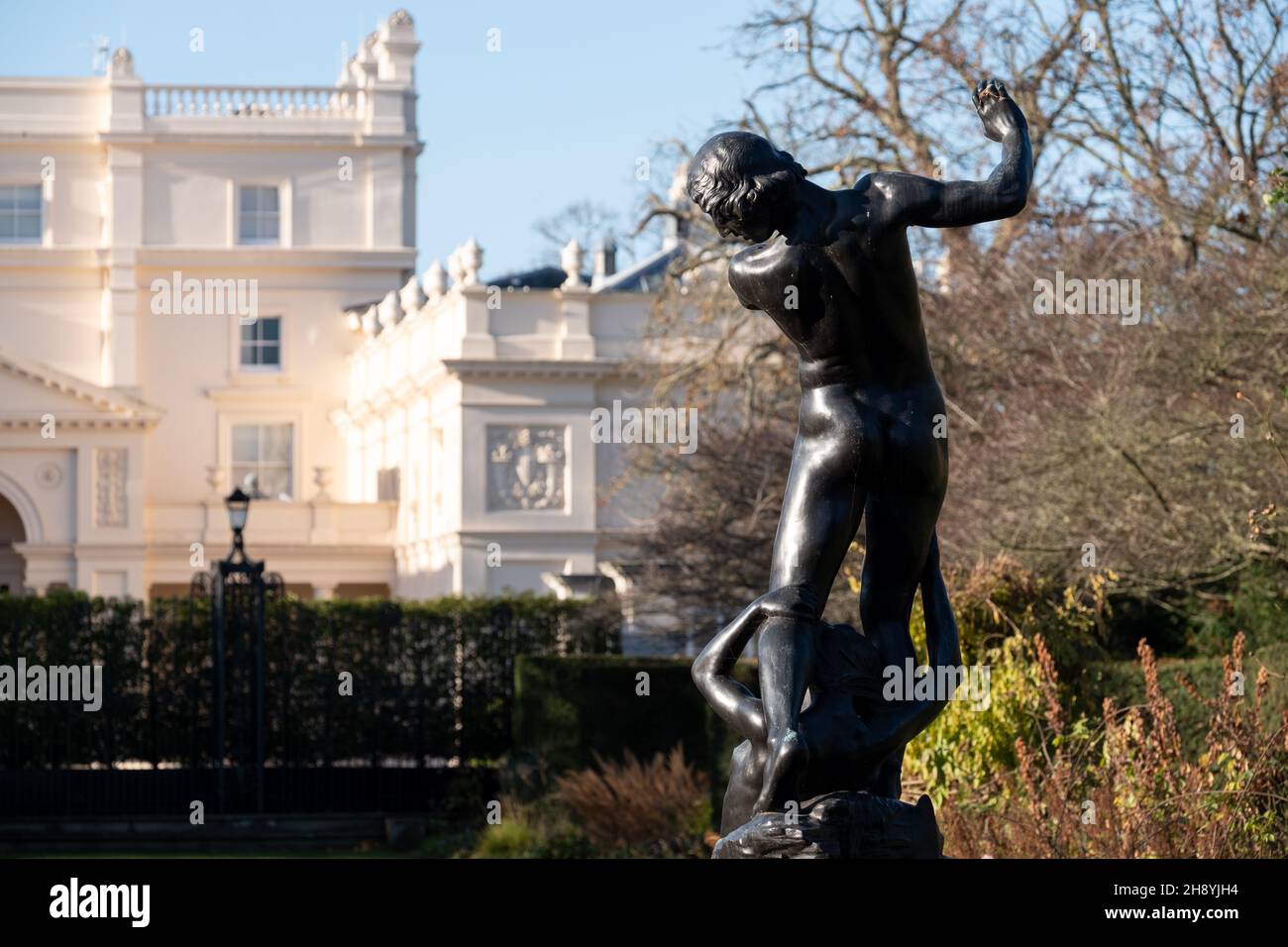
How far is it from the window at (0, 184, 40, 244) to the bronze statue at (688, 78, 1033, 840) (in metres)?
52.4

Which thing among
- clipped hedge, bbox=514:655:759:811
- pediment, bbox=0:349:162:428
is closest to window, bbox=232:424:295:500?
pediment, bbox=0:349:162:428

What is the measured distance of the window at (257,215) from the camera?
57.0 m

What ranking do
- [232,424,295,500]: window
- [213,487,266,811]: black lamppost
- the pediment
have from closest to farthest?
[213,487,266,811]: black lamppost → the pediment → [232,424,295,500]: window

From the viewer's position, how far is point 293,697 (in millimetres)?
27406

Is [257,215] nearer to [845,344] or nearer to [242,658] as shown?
[242,658]

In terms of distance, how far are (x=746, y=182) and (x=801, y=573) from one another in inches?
54.6

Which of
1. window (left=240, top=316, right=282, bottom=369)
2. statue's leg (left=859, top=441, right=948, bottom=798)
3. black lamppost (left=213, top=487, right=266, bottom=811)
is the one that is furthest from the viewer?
window (left=240, top=316, right=282, bottom=369)

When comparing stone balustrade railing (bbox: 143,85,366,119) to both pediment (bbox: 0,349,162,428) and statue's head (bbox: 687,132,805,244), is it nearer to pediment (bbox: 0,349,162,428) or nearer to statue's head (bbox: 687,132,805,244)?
pediment (bbox: 0,349,162,428)

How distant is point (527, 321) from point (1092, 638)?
24.5 meters

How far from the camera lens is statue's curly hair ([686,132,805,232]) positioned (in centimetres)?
756

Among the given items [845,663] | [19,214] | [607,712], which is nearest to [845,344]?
[845,663]

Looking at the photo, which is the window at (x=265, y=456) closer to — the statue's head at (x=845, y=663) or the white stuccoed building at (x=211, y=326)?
the white stuccoed building at (x=211, y=326)
